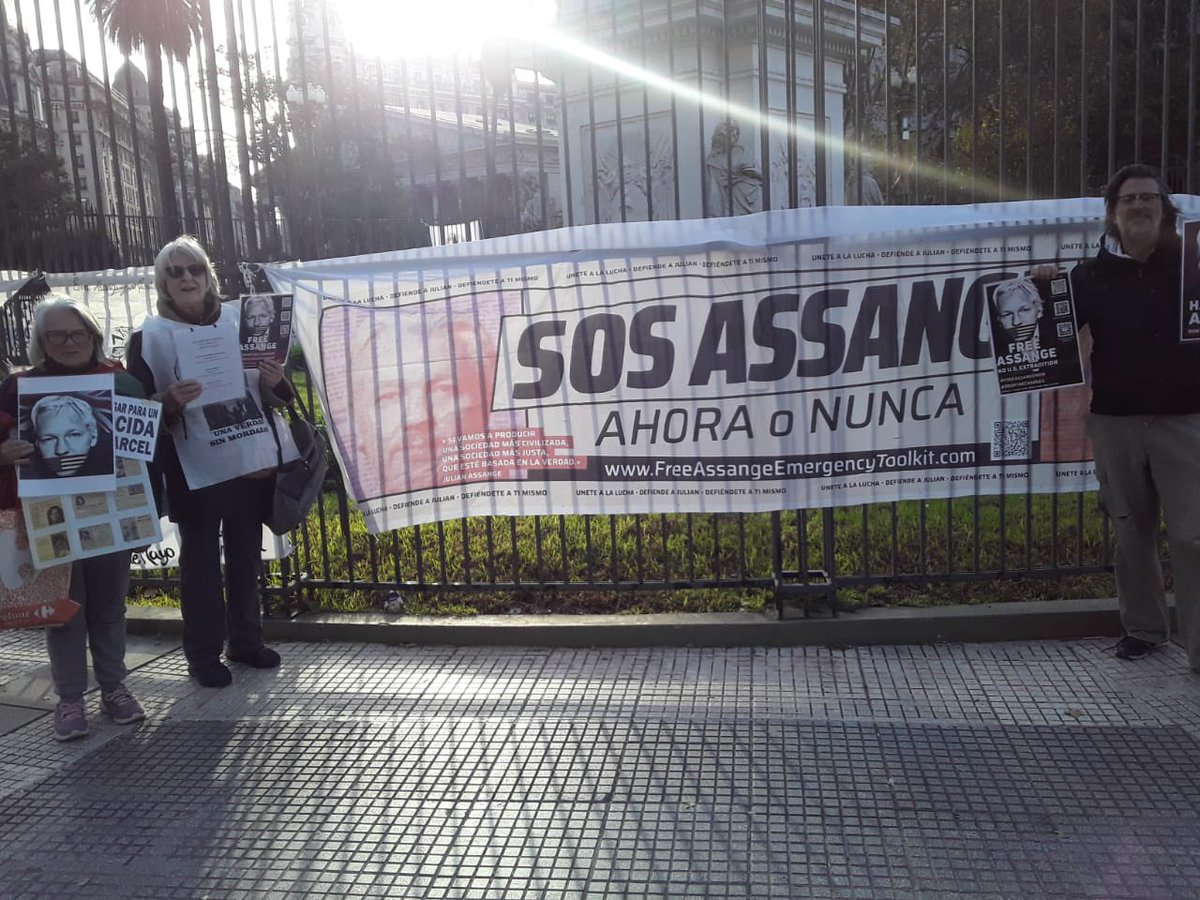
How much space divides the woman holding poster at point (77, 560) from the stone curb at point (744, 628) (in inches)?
41.1

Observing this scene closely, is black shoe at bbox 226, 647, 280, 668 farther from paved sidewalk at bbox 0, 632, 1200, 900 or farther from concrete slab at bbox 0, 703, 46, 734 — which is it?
concrete slab at bbox 0, 703, 46, 734

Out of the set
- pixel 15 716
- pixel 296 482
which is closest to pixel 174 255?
pixel 296 482

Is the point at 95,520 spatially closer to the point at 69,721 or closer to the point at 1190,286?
the point at 69,721

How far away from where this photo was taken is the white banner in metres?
4.57

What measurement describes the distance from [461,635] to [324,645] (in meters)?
0.71

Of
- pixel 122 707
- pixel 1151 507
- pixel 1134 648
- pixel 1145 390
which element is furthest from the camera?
pixel 1134 648

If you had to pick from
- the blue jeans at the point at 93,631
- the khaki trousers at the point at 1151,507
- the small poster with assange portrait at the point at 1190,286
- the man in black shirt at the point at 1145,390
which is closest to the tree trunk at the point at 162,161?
the blue jeans at the point at 93,631

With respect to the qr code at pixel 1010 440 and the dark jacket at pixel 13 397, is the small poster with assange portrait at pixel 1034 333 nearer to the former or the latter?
the qr code at pixel 1010 440

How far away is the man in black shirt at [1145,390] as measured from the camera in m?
4.00

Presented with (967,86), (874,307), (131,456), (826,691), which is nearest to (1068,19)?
(967,86)

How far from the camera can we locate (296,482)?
450cm

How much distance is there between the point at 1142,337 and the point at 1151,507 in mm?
753

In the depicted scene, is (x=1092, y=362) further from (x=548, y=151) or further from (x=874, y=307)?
(x=548, y=151)

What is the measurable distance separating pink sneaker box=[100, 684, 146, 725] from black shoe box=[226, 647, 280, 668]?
0.58m
